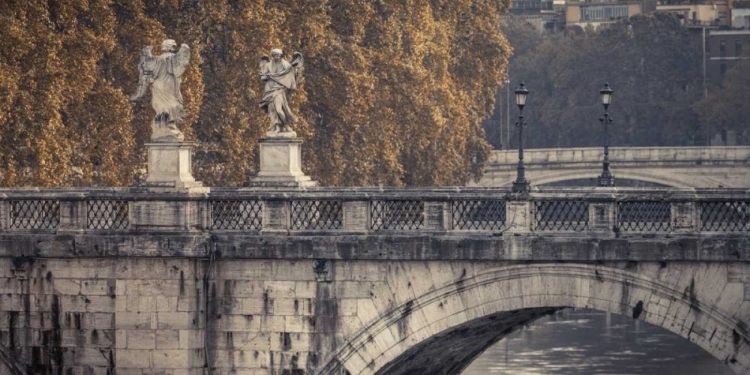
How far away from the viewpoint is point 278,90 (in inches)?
1809

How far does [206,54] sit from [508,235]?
80.9 ft

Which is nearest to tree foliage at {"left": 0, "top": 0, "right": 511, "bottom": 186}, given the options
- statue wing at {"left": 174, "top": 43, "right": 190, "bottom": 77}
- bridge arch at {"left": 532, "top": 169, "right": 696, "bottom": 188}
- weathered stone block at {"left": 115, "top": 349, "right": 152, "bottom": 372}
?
statue wing at {"left": 174, "top": 43, "right": 190, "bottom": 77}

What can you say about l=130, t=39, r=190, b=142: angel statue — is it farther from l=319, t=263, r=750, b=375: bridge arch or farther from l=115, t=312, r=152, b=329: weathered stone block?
l=319, t=263, r=750, b=375: bridge arch

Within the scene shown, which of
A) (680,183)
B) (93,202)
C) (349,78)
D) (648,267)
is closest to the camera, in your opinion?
(648,267)

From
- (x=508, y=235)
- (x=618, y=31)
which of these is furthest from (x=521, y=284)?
(x=618, y=31)

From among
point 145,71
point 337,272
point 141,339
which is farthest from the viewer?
point 145,71

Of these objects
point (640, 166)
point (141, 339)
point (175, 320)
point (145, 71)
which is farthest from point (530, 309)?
point (640, 166)

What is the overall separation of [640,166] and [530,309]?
5327cm

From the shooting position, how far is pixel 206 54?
65.7 m

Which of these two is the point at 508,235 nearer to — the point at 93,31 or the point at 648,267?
the point at 648,267

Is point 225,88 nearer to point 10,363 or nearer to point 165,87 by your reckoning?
point 165,87

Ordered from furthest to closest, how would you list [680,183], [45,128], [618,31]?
[618,31]
[680,183]
[45,128]

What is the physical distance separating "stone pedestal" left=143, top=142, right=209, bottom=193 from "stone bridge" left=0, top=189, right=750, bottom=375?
312mm

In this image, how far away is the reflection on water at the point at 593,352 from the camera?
71.6 meters
